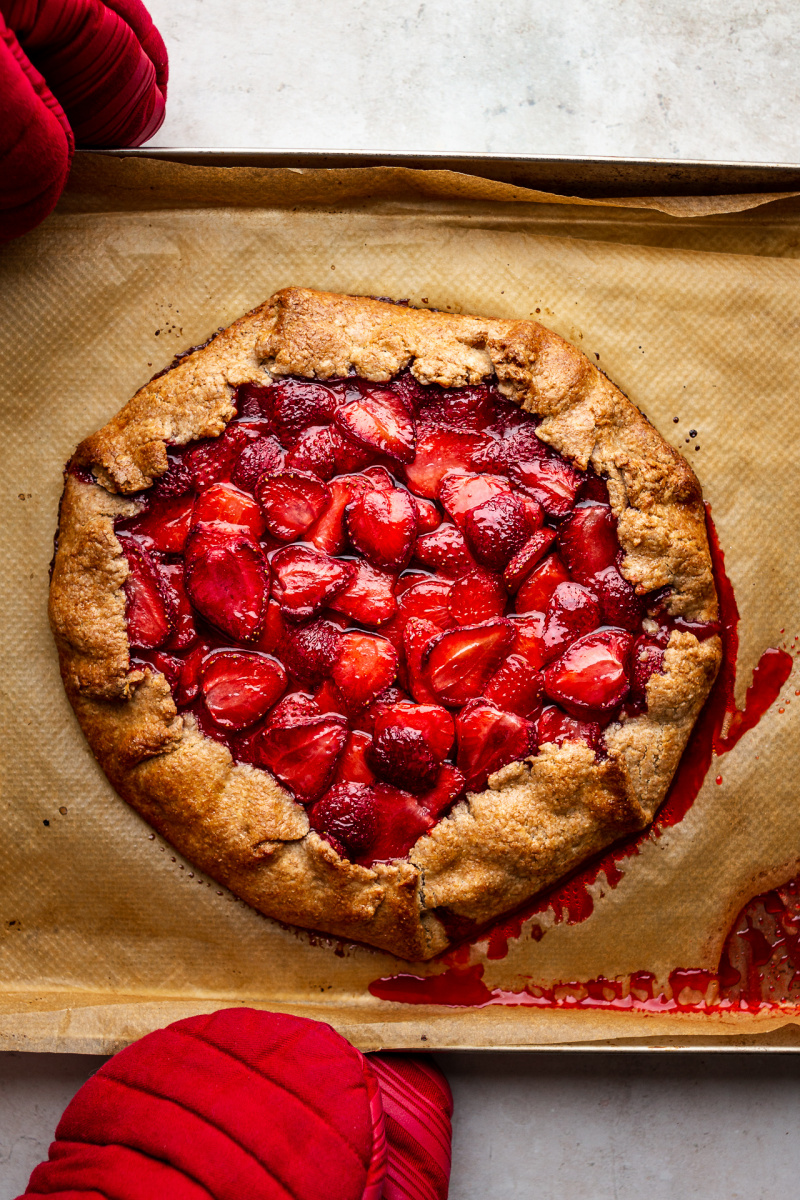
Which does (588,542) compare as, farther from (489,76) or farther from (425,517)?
(489,76)

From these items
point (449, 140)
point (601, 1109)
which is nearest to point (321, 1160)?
point (601, 1109)

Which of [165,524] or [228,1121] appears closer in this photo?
[228,1121]

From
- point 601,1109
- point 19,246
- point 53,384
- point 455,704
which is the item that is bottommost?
point 601,1109

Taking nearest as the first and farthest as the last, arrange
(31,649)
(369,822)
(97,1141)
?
1. (97,1141)
2. (369,822)
3. (31,649)

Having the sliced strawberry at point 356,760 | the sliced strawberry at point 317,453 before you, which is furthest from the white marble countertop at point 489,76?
the sliced strawberry at point 356,760

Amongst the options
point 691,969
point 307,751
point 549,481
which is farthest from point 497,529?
point 691,969

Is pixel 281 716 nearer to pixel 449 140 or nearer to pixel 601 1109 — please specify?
pixel 601 1109

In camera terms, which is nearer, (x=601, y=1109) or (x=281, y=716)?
(x=281, y=716)
